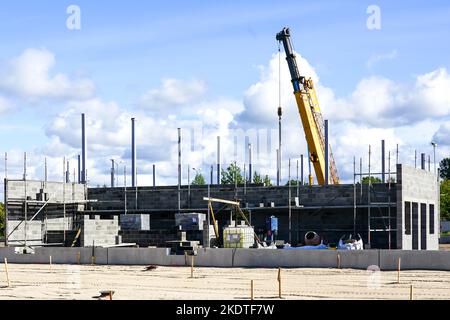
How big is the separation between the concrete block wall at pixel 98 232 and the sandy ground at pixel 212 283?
4528 millimetres

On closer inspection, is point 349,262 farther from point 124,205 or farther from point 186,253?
point 124,205

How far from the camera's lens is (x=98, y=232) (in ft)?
132

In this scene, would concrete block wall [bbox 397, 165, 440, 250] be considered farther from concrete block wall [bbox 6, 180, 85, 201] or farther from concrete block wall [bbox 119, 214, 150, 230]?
concrete block wall [bbox 6, 180, 85, 201]

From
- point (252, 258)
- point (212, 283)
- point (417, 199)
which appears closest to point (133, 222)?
point (252, 258)

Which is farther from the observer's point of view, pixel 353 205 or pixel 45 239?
pixel 45 239

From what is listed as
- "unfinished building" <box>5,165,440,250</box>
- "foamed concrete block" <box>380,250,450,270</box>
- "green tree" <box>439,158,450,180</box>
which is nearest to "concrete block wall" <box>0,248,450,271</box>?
"foamed concrete block" <box>380,250,450,270</box>

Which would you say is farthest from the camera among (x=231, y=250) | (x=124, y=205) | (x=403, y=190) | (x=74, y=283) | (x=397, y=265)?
(x=124, y=205)

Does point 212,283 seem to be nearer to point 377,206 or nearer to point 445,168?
point 377,206

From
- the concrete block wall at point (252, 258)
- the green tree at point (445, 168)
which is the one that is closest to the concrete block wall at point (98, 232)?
the concrete block wall at point (252, 258)

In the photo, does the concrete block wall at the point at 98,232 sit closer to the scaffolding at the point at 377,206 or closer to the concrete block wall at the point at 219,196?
the concrete block wall at the point at 219,196

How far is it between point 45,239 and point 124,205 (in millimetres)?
5730

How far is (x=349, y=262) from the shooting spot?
108 ft

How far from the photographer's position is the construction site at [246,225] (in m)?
33.2
